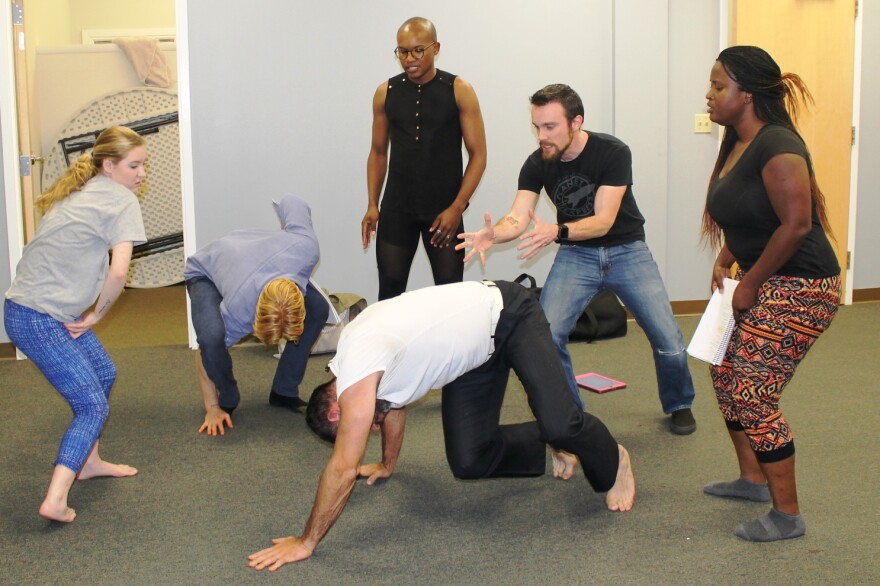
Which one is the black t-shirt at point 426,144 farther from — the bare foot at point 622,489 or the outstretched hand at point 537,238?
the bare foot at point 622,489

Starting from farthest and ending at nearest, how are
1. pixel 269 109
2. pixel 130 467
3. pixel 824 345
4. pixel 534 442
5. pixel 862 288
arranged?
pixel 862 288
pixel 269 109
pixel 824 345
pixel 130 467
pixel 534 442

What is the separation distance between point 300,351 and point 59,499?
1.30 m

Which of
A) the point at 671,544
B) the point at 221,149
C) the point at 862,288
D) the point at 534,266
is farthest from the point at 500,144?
the point at 671,544

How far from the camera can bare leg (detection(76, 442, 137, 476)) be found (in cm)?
293

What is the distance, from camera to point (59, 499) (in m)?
2.54

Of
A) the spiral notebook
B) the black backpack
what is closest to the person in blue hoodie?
the spiral notebook

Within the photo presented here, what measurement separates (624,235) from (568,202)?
0.75 ft

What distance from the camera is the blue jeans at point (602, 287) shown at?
3.13m

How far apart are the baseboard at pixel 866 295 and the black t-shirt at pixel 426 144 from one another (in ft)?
11.2

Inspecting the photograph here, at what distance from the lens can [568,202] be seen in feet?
10.2

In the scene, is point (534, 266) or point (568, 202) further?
point (534, 266)

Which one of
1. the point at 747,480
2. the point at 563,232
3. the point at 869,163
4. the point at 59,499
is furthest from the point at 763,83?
the point at 869,163

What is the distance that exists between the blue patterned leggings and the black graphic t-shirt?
1587 mm

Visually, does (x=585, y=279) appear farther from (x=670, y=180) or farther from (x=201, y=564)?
(x=670, y=180)
